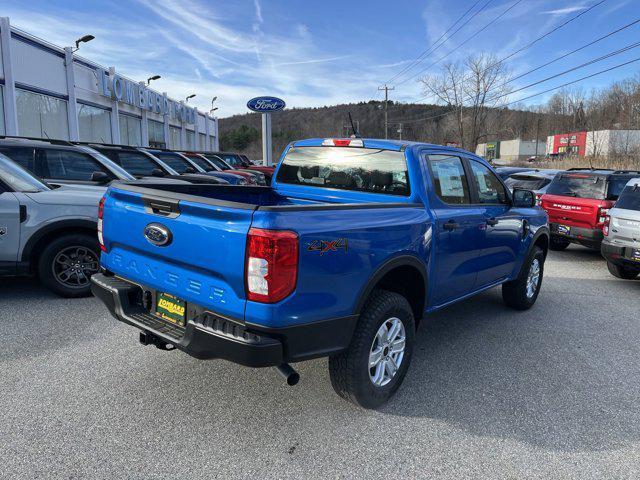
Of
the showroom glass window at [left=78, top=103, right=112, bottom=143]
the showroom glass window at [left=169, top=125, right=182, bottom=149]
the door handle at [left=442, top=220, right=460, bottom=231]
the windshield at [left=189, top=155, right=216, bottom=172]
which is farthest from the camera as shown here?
the showroom glass window at [left=169, top=125, right=182, bottom=149]

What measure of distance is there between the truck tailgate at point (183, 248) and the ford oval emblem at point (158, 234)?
0.8 inches

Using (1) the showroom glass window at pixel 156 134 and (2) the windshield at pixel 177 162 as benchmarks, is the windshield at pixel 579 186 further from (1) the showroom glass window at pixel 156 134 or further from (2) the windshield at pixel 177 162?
(1) the showroom glass window at pixel 156 134

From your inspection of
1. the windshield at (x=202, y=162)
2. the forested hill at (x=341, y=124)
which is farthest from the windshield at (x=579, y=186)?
the forested hill at (x=341, y=124)

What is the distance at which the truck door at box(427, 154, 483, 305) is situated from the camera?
12.7 feet

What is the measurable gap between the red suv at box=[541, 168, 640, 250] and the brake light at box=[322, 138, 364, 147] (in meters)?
6.18

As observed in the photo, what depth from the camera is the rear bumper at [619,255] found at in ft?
22.0

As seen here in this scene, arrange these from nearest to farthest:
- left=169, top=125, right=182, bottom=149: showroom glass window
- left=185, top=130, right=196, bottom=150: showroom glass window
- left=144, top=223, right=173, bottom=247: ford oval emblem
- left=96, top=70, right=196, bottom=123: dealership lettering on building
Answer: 1. left=144, top=223, right=173, bottom=247: ford oval emblem
2. left=96, top=70, right=196, bottom=123: dealership lettering on building
3. left=169, top=125, right=182, bottom=149: showroom glass window
4. left=185, top=130, right=196, bottom=150: showroom glass window

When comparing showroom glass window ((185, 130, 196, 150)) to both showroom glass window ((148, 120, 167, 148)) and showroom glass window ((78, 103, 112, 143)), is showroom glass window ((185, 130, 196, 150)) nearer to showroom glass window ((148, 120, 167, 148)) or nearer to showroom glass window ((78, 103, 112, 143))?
showroom glass window ((148, 120, 167, 148))


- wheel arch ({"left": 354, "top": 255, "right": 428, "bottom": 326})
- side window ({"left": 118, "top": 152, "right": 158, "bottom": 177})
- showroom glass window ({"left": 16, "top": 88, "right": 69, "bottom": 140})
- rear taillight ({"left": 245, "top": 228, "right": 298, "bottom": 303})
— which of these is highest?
showroom glass window ({"left": 16, "top": 88, "right": 69, "bottom": 140})

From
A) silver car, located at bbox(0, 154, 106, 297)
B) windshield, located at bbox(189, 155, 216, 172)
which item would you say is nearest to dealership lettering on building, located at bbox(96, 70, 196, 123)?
windshield, located at bbox(189, 155, 216, 172)

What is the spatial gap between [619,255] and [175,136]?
34.8m

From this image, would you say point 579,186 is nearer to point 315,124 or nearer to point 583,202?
point 583,202

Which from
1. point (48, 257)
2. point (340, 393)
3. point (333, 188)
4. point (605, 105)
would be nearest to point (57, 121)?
point (48, 257)

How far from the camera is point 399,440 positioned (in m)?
3.00
